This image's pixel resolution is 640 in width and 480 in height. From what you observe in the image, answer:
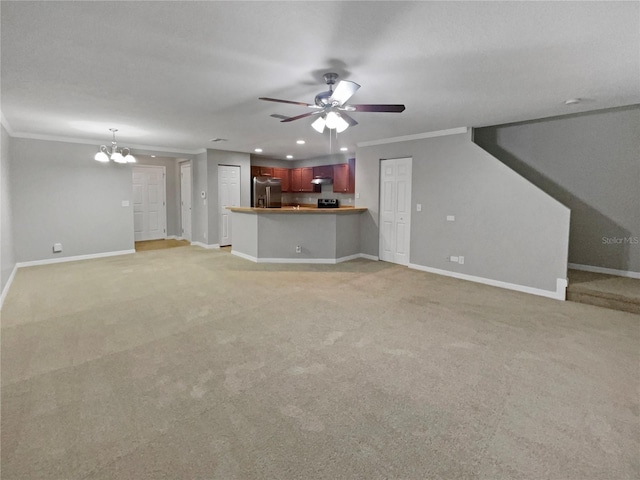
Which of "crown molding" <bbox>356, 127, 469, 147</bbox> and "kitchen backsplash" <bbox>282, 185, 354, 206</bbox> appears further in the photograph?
"kitchen backsplash" <bbox>282, 185, 354, 206</bbox>

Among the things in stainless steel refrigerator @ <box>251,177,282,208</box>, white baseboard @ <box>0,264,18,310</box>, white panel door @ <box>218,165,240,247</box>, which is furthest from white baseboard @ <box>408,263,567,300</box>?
white baseboard @ <box>0,264,18,310</box>

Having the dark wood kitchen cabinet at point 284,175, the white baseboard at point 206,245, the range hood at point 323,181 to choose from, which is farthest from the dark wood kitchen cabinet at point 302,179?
the white baseboard at point 206,245

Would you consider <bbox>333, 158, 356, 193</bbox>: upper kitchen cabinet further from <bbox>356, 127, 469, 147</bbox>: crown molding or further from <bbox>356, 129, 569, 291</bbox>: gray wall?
<bbox>356, 129, 569, 291</bbox>: gray wall

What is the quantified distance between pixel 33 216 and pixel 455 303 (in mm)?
7327

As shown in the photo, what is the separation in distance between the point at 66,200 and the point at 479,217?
755cm

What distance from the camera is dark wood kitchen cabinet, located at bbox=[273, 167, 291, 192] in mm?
9820

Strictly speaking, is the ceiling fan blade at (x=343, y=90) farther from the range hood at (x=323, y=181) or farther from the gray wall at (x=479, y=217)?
the range hood at (x=323, y=181)

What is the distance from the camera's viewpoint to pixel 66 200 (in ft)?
21.0

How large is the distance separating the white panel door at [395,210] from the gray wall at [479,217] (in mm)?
134

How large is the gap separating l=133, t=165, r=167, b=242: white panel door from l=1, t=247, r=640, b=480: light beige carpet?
4812 mm

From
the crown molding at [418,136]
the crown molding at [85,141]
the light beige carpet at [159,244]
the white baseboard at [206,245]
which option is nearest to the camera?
the crown molding at [418,136]

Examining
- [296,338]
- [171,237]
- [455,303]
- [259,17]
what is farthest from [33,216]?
[455,303]

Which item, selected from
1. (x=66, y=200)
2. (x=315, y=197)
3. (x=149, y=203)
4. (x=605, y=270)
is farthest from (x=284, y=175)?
(x=605, y=270)

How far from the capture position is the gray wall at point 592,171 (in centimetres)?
462
